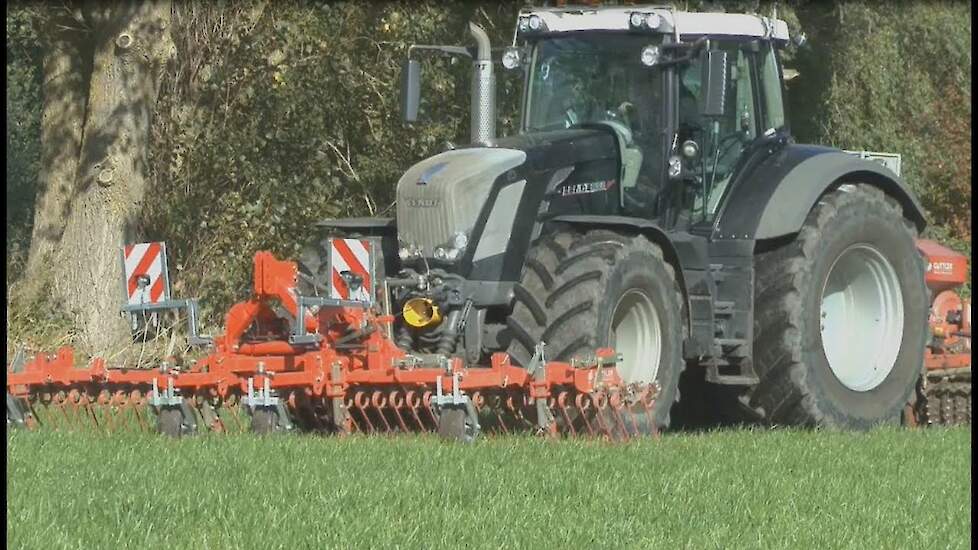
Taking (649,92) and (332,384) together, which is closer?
(332,384)

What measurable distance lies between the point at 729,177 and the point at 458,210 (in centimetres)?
180

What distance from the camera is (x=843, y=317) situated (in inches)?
451

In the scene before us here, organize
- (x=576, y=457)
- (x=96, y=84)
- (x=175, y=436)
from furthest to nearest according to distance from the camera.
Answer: (x=96, y=84), (x=175, y=436), (x=576, y=457)

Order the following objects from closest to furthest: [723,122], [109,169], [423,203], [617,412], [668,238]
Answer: [617,412] → [423,203] → [668,238] → [723,122] → [109,169]

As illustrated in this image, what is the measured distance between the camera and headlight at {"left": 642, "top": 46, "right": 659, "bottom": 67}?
10.2m

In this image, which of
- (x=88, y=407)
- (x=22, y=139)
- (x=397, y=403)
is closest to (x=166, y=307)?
(x=88, y=407)

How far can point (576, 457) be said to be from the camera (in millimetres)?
8320

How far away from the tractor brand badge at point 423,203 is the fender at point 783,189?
166 cm

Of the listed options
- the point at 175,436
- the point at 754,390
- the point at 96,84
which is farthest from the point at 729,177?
the point at 96,84

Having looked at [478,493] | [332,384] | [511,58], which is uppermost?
[511,58]

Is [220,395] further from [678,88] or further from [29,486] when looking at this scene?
[678,88]

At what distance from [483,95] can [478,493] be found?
3.74m

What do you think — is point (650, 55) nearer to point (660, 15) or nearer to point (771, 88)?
point (660, 15)

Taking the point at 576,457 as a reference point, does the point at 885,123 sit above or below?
above
